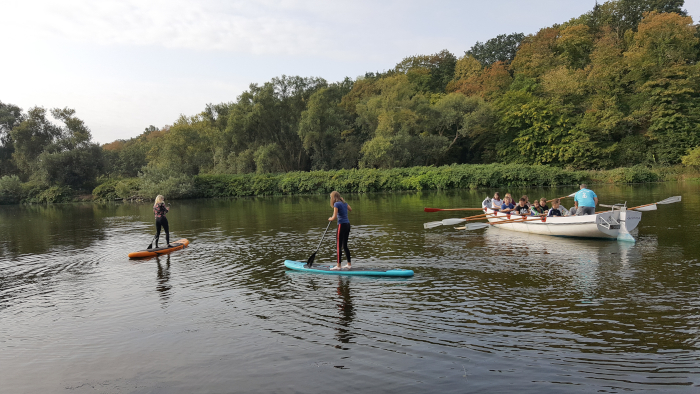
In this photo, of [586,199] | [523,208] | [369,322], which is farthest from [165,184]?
[369,322]

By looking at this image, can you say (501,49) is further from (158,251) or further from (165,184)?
(158,251)

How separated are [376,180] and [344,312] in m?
46.6

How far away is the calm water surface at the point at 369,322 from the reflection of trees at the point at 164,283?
0.06m

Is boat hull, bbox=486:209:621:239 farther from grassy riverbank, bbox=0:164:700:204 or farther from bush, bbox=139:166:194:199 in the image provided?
bush, bbox=139:166:194:199

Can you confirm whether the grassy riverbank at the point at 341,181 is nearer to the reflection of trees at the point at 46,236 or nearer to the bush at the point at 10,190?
the bush at the point at 10,190

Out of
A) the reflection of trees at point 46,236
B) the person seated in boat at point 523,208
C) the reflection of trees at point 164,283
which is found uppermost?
the person seated in boat at point 523,208

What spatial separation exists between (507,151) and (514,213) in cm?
4677

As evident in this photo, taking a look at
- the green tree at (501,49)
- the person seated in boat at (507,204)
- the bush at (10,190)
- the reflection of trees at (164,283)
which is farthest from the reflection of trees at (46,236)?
the green tree at (501,49)

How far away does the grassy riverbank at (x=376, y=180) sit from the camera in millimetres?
48812

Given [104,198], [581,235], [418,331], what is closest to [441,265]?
[418,331]

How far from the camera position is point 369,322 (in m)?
8.27

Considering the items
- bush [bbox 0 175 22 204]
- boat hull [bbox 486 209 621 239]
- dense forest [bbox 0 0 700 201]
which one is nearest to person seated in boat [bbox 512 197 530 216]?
boat hull [bbox 486 209 621 239]

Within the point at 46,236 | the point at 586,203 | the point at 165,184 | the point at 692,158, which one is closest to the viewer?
the point at 586,203

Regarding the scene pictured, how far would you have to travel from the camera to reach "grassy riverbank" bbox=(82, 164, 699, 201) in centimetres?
4881
